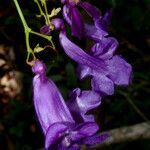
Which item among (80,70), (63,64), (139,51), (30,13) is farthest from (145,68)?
(80,70)

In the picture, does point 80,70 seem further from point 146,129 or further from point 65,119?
point 146,129

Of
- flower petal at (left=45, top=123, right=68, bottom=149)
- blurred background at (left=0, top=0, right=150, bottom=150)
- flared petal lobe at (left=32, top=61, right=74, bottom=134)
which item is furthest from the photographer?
blurred background at (left=0, top=0, right=150, bottom=150)

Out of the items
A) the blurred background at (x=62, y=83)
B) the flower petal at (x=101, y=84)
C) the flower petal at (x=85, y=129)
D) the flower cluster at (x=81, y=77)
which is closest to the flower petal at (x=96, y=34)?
the flower cluster at (x=81, y=77)

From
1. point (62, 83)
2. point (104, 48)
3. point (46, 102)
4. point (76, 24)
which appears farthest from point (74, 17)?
point (62, 83)

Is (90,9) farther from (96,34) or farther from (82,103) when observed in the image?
(82,103)

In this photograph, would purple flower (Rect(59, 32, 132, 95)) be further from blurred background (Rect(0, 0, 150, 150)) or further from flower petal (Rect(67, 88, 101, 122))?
blurred background (Rect(0, 0, 150, 150))

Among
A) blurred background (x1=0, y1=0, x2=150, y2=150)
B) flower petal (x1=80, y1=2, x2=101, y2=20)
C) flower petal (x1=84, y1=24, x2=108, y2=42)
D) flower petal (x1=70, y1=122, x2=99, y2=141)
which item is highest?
flower petal (x1=80, y1=2, x2=101, y2=20)

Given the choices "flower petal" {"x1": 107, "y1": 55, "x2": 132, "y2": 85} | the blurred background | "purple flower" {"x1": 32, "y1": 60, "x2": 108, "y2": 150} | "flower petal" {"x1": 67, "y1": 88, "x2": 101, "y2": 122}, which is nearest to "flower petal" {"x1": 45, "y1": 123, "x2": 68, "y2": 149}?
"purple flower" {"x1": 32, "y1": 60, "x2": 108, "y2": 150}

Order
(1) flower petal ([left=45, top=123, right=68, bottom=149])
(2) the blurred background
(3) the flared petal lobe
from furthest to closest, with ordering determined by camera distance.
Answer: (2) the blurred background < (3) the flared petal lobe < (1) flower petal ([left=45, top=123, right=68, bottom=149])
